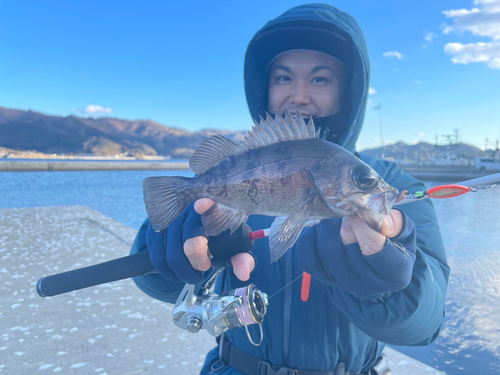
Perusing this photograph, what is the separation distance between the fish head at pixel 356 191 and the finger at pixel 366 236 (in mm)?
22

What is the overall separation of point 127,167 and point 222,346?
48917mm

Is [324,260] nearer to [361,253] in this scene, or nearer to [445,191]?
[361,253]

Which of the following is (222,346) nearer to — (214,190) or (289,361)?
(289,361)

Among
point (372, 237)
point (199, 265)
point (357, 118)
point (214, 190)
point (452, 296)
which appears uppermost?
point (357, 118)

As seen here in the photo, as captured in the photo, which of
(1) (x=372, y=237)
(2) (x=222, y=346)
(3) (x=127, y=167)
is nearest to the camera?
(1) (x=372, y=237)

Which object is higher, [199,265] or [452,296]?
[199,265]

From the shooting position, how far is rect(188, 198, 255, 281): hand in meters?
1.37

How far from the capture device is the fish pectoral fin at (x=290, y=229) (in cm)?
117

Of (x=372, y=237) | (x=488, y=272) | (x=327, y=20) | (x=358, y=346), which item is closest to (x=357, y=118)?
(x=327, y=20)

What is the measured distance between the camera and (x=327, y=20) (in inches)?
83.0

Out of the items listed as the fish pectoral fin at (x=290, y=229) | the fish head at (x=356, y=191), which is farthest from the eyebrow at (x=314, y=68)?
the fish pectoral fin at (x=290, y=229)

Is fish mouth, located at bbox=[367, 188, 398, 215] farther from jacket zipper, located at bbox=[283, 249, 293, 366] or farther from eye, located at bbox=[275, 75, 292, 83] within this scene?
eye, located at bbox=[275, 75, 292, 83]

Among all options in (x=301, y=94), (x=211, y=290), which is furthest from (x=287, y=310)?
(x=301, y=94)

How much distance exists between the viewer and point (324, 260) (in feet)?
4.25
